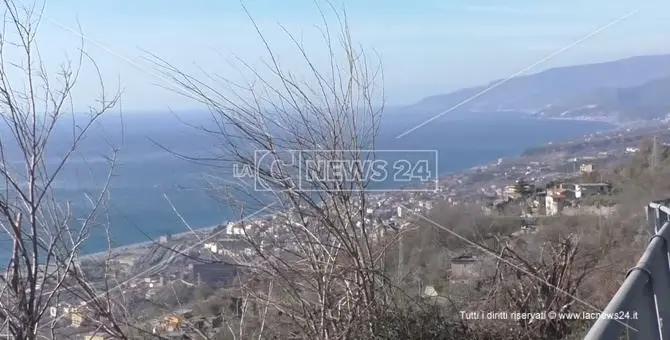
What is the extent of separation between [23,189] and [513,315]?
2.57 m

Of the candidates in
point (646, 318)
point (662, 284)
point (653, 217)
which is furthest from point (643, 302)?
point (653, 217)

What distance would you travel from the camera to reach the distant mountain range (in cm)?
618

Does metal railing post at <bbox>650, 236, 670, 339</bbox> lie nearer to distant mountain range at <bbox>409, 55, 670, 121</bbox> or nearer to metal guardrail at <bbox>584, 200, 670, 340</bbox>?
metal guardrail at <bbox>584, 200, 670, 340</bbox>

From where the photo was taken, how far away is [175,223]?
11.1 feet

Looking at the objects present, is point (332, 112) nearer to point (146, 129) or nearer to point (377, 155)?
point (377, 155)

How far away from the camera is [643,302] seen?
5.59ft

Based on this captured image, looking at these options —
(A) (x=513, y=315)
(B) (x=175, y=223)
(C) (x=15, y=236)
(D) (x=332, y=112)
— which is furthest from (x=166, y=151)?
(A) (x=513, y=315)

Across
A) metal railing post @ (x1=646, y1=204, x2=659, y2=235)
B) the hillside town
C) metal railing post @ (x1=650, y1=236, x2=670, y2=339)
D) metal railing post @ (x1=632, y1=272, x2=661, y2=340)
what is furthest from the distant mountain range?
metal railing post @ (x1=632, y1=272, x2=661, y2=340)

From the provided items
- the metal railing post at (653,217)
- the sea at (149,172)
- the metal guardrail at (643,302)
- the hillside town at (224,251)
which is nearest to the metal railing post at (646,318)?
the metal guardrail at (643,302)

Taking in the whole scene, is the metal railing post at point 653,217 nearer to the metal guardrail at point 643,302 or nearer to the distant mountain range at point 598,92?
the metal guardrail at point 643,302

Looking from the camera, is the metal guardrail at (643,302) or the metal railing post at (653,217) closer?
the metal guardrail at (643,302)

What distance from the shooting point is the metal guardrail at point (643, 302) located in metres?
1.23

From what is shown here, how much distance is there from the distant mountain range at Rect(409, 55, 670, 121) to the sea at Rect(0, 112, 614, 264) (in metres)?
1.70

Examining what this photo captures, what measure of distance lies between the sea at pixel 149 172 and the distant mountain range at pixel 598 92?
1.70 meters
